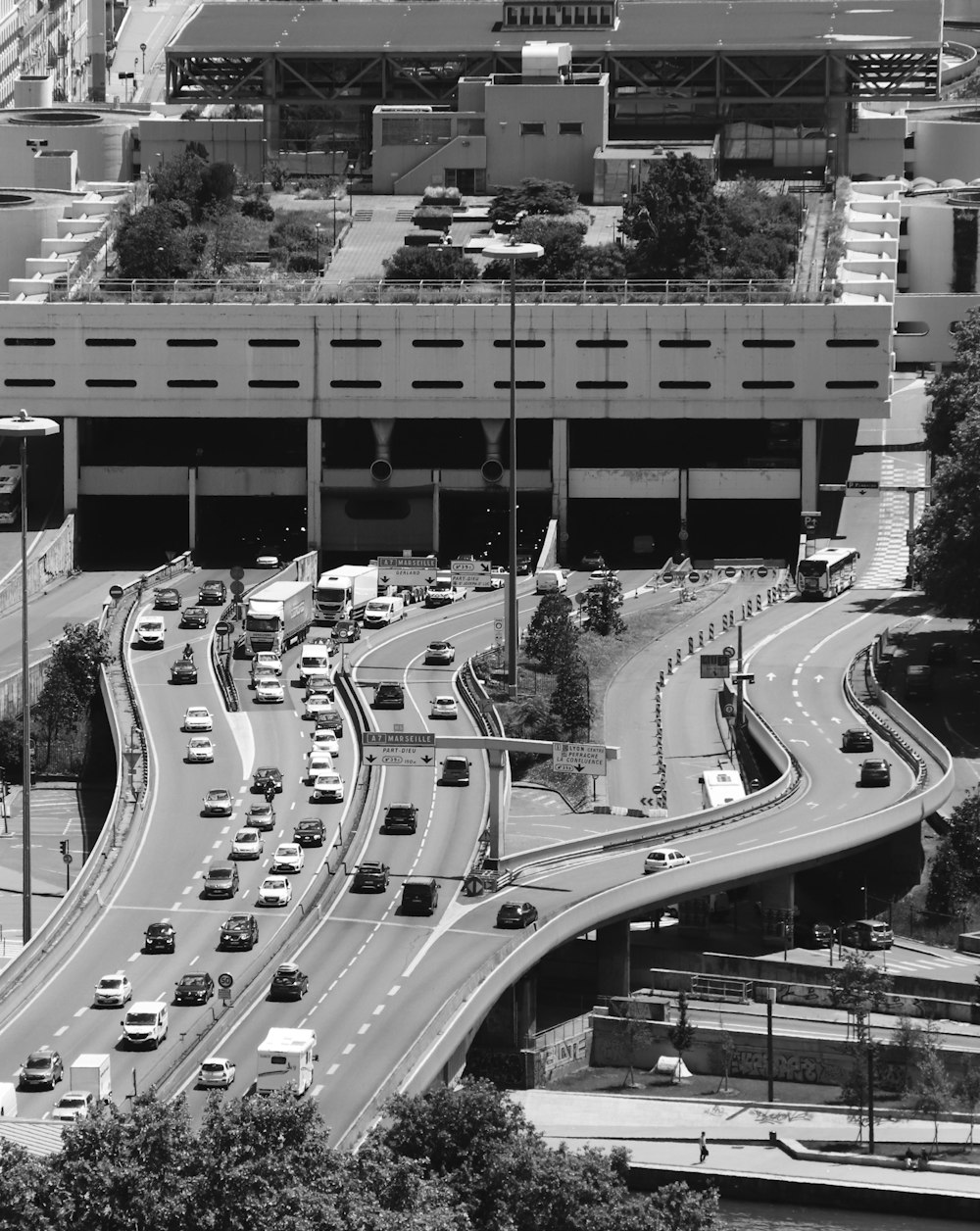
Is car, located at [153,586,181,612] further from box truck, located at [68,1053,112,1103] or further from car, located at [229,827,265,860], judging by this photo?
box truck, located at [68,1053,112,1103]

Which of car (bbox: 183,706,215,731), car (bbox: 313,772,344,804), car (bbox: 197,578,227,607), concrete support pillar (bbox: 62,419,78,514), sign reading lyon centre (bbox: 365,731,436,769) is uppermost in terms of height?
concrete support pillar (bbox: 62,419,78,514)

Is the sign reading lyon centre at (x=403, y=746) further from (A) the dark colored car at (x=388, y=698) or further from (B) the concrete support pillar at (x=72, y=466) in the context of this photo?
(B) the concrete support pillar at (x=72, y=466)

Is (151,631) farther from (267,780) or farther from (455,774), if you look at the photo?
(455,774)

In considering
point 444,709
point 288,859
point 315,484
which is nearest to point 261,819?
point 288,859

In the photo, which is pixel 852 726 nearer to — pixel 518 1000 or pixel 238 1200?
pixel 518 1000

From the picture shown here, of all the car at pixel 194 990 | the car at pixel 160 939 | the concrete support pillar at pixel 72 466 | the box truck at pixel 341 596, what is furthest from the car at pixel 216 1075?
the concrete support pillar at pixel 72 466

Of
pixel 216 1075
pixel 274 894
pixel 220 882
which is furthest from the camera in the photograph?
pixel 220 882

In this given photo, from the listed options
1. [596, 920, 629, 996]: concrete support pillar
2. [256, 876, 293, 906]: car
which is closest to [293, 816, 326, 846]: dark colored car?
[256, 876, 293, 906]: car
